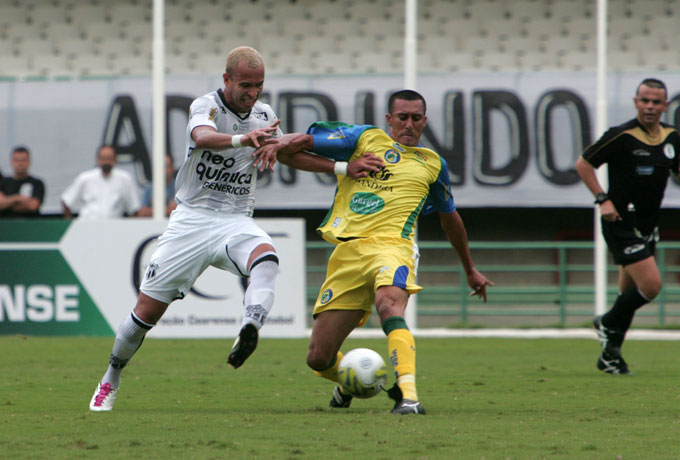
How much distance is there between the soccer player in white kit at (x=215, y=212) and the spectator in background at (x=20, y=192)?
25.8 ft

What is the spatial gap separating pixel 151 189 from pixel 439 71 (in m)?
5.29

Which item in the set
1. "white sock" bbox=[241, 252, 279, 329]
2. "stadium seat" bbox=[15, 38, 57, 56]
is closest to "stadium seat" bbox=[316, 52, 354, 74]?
"stadium seat" bbox=[15, 38, 57, 56]

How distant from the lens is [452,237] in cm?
677

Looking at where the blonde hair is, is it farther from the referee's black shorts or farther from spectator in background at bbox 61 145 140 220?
spectator in background at bbox 61 145 140 220

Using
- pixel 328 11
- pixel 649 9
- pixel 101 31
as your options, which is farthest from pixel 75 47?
pixel 649 9

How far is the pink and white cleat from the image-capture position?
6355 mm

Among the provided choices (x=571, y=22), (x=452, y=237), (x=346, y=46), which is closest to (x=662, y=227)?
(x=571, y=22)

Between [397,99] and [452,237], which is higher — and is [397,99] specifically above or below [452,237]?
above

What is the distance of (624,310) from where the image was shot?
28.6ft

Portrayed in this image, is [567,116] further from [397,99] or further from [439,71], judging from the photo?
[397,99]

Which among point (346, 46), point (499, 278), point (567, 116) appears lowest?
point (499, 278)

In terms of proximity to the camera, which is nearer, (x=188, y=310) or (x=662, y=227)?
(x=188, y=310)

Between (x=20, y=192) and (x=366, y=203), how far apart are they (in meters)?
8.79

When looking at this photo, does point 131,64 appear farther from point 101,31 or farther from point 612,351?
point 612,351
